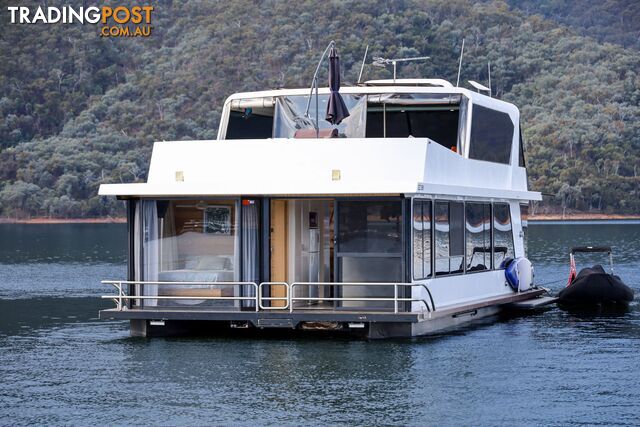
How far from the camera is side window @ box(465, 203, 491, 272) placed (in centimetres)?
2197

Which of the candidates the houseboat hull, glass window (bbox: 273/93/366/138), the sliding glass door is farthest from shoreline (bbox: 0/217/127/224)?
the sliding glass door

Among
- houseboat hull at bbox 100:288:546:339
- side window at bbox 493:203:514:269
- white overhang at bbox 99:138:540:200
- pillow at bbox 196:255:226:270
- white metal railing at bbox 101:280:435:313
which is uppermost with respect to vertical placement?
white overhang at bbox 99:138:540:200

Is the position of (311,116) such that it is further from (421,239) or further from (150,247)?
(150,247)

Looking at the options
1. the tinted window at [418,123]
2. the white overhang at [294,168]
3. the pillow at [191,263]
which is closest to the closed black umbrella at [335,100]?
the tinted window at [418,123]

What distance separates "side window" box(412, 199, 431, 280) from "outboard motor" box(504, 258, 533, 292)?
4.70m

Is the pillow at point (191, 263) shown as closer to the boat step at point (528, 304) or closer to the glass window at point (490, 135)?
the glass window at point (490, 135)

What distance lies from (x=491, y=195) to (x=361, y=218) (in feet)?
13.8

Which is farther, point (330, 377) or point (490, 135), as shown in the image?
point (490, 135)

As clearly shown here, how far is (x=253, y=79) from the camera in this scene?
118 meters

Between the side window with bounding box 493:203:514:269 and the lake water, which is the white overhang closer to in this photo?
the lake water

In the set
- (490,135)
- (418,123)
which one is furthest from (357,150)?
(490,135)

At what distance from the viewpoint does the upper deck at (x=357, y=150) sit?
765 inches

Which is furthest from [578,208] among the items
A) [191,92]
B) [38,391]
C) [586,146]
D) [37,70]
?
[38,391]

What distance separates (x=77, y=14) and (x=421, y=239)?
385 feet
